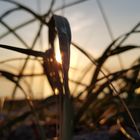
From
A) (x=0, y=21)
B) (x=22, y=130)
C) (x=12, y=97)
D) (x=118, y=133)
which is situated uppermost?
(x=0, y=21)

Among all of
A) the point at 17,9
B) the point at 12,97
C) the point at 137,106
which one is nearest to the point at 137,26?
the point at 137,106

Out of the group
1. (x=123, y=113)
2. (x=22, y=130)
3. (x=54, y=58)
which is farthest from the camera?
(x=22, y=130)

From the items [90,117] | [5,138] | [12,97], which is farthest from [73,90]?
[5,138]

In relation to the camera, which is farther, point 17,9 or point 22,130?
point 22,130

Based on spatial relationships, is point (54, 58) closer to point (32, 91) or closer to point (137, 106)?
point (137, 106)

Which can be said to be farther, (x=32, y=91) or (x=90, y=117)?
(x=32, y=91)

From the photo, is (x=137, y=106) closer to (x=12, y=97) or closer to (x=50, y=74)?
(x=12, y=97)

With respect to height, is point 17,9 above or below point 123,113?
above

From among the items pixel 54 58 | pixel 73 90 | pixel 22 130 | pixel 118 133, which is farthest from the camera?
pixel 73 90

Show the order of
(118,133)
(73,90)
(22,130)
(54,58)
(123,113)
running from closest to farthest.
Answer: (54,58)
(118,133)
(123,113)
(22,130)
(73,90)
